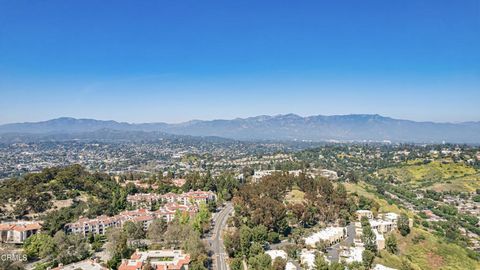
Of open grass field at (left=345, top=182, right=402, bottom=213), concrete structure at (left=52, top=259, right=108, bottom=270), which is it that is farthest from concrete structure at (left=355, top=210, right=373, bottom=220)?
concrete structure at (left=52, top=259, right=108, bottom=270)

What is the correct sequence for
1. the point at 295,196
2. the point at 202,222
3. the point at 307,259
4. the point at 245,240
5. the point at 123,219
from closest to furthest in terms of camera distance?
the point at 307,259 < the point at 245,240 < the point at 202,222 < the point at 123,219 < the point at 295,196

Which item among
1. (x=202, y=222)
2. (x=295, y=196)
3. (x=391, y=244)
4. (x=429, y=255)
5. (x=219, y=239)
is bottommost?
(x=429, y=255)

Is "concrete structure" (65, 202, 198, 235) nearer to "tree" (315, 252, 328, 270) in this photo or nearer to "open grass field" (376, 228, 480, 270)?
"tree" (315, 252, 328, 270)

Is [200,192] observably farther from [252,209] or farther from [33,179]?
[33,179]

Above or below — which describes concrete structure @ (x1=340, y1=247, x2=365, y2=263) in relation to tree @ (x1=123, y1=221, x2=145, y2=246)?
below

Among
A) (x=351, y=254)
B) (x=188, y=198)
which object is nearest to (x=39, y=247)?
(x=188, y=198)

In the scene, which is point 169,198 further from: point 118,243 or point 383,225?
point 383,225
